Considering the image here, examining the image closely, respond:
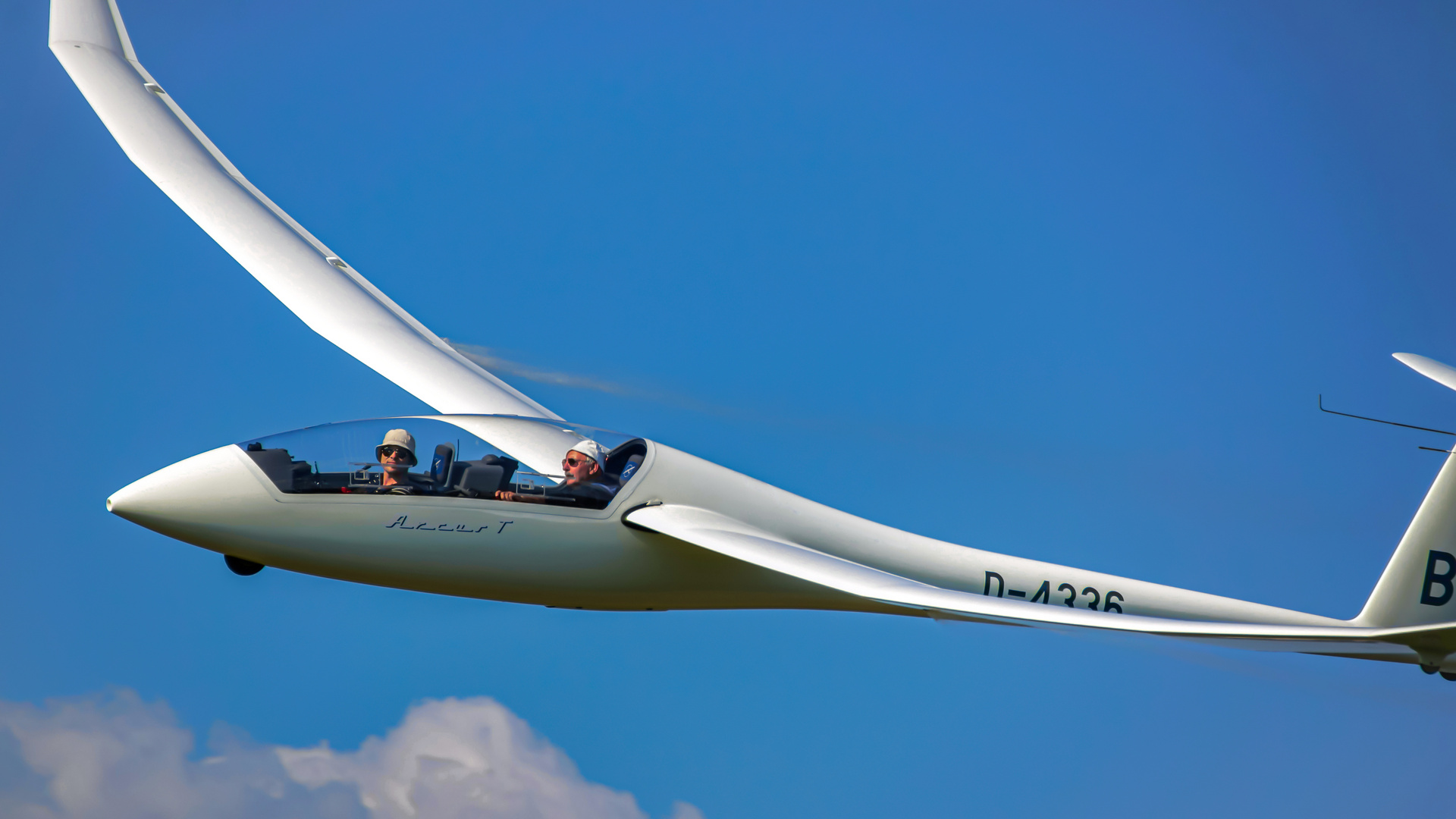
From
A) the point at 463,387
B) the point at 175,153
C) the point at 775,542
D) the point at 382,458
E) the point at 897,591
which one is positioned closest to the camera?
the point at 897,591

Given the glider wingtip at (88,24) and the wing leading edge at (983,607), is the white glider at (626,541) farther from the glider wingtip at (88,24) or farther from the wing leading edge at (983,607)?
the glider wingtip at (88,24)

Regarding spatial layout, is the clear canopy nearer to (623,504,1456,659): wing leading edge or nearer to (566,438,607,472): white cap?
(566,438,607,472): white cap

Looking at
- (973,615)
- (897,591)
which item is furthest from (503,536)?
(973,615)

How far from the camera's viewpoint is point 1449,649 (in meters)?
9.29

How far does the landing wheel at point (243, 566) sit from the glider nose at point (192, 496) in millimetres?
577

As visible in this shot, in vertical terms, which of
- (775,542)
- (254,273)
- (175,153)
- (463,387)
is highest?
(175,153)

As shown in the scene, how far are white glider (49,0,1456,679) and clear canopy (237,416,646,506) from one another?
1cm

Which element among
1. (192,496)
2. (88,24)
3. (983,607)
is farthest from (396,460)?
(88,24)

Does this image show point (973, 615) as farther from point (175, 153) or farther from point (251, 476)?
point (175, 153)

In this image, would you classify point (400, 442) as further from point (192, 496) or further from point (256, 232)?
point (256, 232)

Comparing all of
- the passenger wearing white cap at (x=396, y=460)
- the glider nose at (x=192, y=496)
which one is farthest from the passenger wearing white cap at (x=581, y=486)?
the glider nose at (x=192, y=496)

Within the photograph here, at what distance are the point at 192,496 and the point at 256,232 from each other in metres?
6.30

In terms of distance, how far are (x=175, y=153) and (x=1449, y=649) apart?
608 inches

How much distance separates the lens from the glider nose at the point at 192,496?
7305 mm
